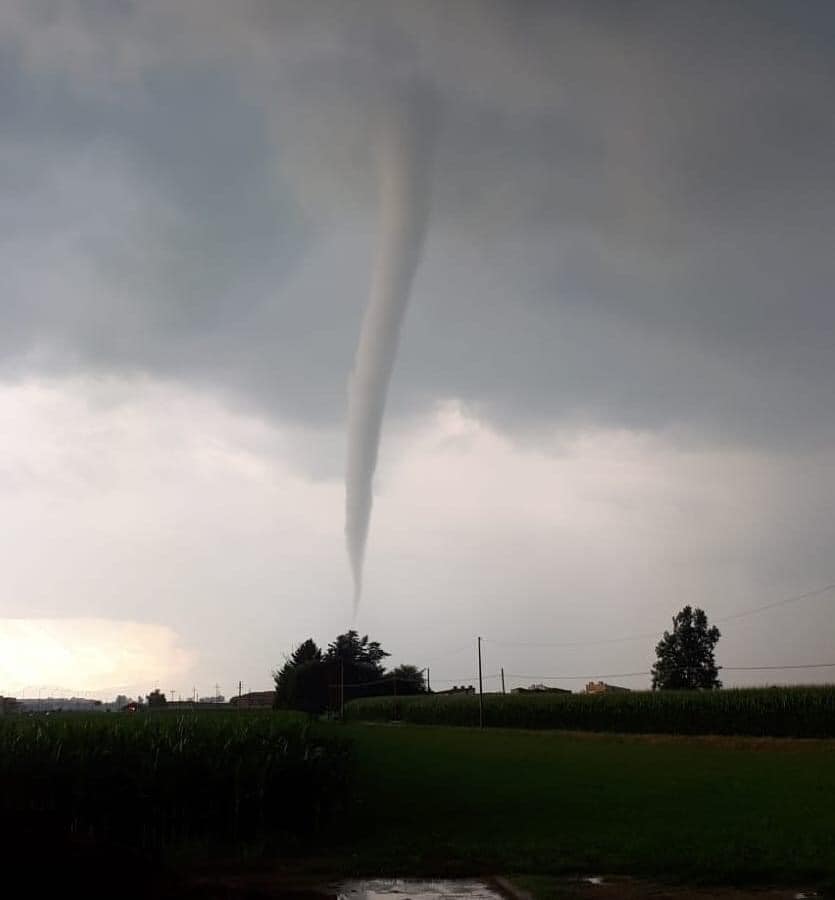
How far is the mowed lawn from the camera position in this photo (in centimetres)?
1445

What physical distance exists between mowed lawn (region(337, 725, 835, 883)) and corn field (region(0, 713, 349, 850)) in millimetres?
1493

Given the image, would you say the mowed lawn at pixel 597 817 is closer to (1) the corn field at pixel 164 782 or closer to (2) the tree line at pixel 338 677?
(1) the corn field at pixel 164 782

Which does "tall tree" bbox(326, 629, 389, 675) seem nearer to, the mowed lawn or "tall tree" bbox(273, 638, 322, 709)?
"tall tree" bbox(273, 638, 322, 709)

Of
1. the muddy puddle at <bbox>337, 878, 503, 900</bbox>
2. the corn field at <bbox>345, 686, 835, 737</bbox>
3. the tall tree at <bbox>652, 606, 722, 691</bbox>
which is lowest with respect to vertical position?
the muddy puddle at <bbox>337, 878, 503, 900</bbox>

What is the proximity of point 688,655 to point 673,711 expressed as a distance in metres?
58.9

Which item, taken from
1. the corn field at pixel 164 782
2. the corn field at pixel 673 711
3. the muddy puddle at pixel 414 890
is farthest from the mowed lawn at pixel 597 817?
the corn field at pixel 673 711

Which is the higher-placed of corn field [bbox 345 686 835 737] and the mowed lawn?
corn field [bbox 345 686 835 737]

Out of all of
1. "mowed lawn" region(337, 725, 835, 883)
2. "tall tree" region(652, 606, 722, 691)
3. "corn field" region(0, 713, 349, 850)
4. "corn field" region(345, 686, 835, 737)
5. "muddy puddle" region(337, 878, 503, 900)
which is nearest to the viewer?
"muddy puddle" region(337, 878, 503, 900)

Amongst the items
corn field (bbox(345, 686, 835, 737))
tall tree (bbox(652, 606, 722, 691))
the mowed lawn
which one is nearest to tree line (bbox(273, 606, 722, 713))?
tall tree (bbox(652, 606, 722, 691))

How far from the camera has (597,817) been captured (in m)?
19.9

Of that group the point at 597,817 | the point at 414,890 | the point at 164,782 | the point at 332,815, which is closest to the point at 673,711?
the point at 597,817

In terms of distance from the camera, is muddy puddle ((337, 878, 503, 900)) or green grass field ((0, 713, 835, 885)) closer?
muddy puddle ((337, 878, 503, 900))

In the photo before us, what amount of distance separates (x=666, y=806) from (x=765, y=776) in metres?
10.8

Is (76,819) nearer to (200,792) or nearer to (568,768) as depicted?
(200,792)
